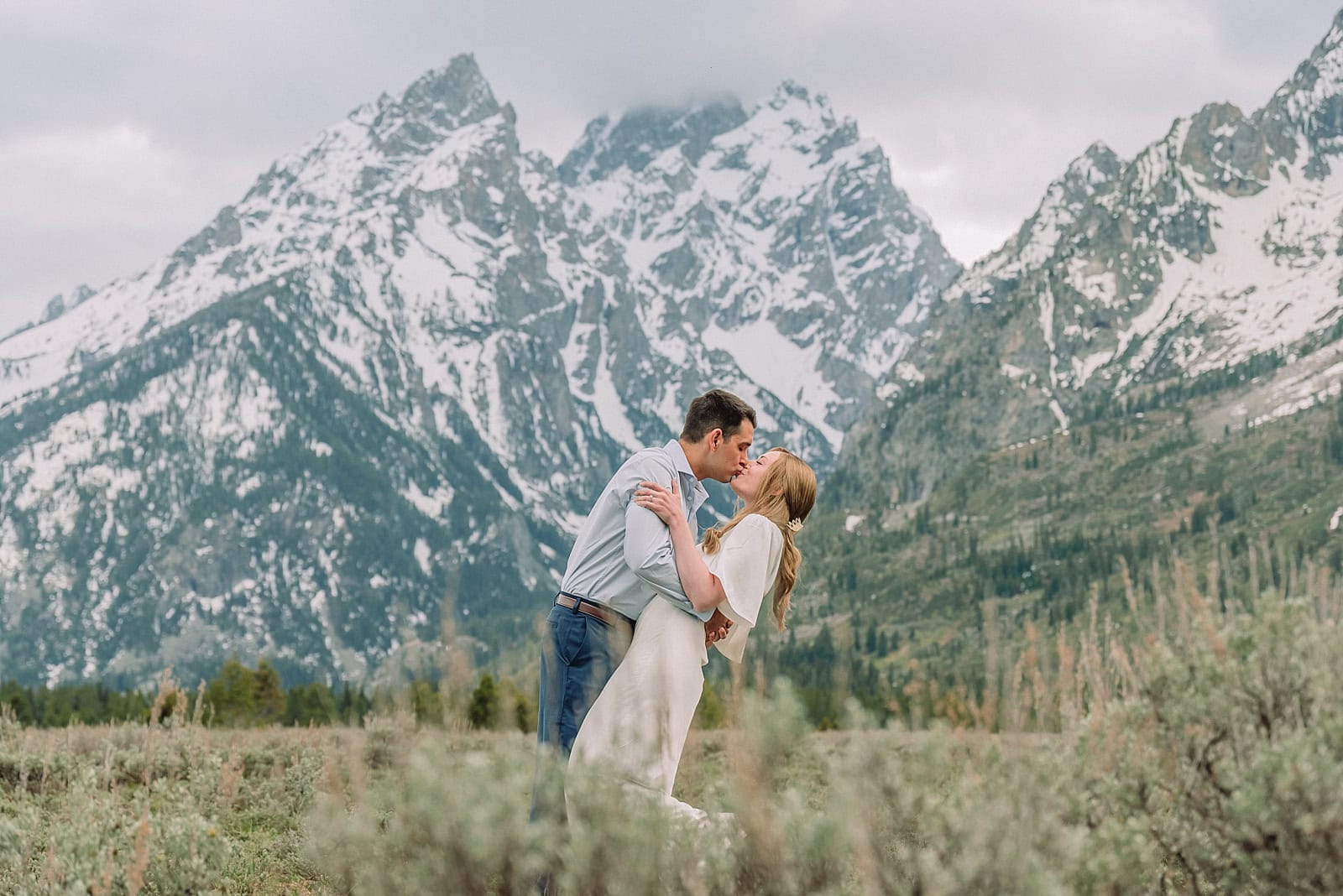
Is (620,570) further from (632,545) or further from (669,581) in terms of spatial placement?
(669,581)

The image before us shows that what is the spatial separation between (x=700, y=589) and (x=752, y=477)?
100 cm

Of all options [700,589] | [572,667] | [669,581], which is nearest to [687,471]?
[669,581]

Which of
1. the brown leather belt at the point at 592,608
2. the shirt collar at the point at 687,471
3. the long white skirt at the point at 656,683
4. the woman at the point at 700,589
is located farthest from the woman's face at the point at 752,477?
the brown leather belt at the point at 592,608

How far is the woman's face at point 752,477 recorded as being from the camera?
763cm

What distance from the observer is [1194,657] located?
5.14m

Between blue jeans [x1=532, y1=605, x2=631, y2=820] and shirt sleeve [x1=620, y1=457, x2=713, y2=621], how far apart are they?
403mm

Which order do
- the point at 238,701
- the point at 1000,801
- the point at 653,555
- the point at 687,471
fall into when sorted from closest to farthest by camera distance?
the point at 1000,801
the point at 653,555
the point at 687,471
the point at 238,701

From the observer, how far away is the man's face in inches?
306

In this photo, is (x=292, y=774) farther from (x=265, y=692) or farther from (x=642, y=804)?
(x=265, y=692)

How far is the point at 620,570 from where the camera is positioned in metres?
7.57

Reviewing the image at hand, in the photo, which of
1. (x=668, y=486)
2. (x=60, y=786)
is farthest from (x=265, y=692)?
(x=668, y=486)

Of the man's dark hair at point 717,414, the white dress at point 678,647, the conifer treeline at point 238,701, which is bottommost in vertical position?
the conifer treeline at point 238,701

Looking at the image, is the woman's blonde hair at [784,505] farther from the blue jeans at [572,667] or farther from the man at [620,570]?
the blue jeans at [572,667]

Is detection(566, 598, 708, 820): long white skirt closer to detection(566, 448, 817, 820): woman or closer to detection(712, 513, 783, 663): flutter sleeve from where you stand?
detection(566, 448, 817, 820): woman
